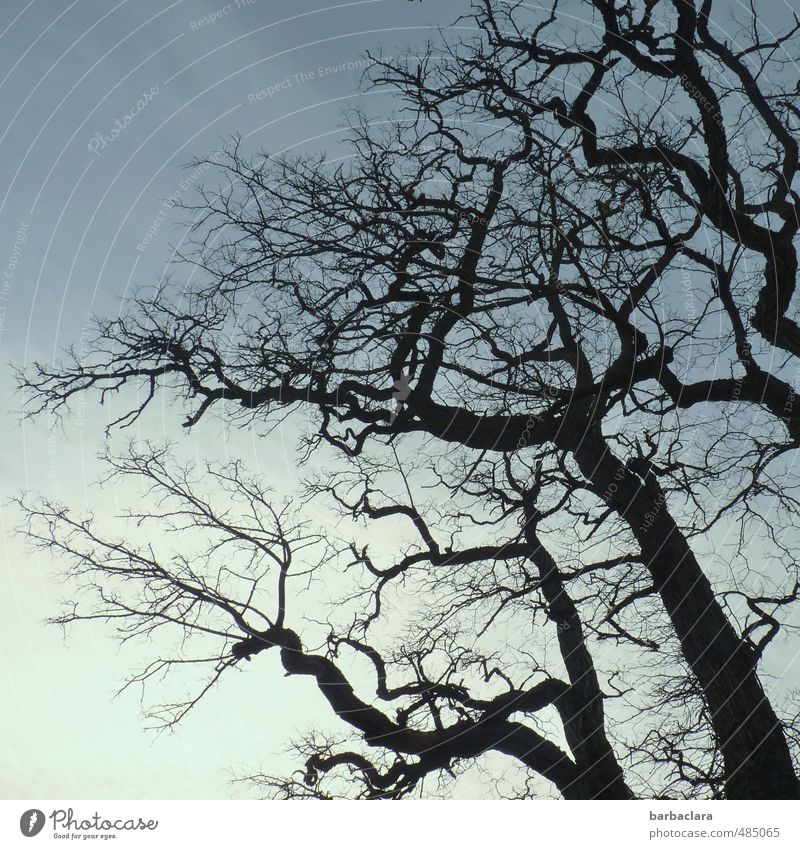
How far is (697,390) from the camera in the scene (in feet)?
33.1

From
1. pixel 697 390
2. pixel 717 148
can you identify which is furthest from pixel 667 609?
pixel 717 148

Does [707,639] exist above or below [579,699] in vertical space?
above

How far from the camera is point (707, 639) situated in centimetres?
939

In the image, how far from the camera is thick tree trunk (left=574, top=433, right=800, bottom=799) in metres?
8.80

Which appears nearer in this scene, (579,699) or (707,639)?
(707,639)

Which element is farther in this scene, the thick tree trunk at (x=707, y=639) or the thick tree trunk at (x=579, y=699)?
the thick tree trunk at (x=579, y=699)

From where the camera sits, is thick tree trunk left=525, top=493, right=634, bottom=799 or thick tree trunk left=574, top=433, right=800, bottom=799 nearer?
thick tree trunk left=574, top=433, right=800, bottom=799

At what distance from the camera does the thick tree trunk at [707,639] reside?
8.80 m

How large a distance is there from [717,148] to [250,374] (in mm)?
6739

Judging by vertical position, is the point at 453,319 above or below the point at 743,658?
above
